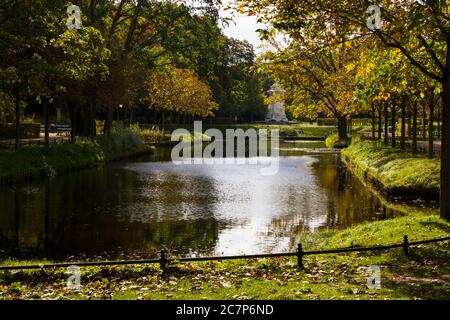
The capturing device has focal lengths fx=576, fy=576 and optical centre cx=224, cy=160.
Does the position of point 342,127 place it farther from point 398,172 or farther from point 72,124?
point 398,172

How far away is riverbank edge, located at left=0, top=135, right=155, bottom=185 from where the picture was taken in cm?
2989

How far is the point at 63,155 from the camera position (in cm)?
3669

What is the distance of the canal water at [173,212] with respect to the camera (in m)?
16.0

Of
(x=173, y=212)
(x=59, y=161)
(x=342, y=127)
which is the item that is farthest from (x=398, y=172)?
(x=342, y=127)

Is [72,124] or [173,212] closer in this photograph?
[173,212]

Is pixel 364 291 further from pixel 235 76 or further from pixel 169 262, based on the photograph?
pixel 235 76

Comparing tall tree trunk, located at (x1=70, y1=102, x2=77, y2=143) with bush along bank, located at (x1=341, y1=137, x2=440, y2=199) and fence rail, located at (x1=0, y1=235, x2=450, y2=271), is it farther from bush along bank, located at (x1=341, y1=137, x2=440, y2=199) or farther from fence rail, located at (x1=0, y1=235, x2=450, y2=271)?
fence rail, located at (x1=0, y1=235, x2=450, y2=271)

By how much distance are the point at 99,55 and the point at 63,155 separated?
10.5 m

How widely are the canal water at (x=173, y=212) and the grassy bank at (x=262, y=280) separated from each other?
366 cm

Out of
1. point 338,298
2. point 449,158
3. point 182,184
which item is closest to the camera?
point 338,298

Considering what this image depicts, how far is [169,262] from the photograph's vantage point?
36.7ft

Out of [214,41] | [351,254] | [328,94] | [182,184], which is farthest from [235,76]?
[351,254]

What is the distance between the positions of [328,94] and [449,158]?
43.0 meters

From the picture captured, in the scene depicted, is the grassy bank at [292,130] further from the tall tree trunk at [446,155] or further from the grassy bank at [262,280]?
the grassy bank at [262,280]
